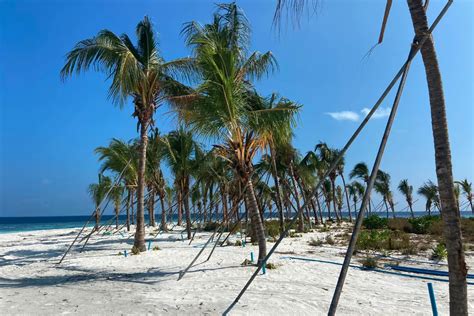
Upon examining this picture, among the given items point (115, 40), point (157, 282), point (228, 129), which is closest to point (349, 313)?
point (157, 282)

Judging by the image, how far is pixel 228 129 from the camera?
30.1 ft

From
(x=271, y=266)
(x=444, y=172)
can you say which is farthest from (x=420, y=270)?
(x=444, y=172)

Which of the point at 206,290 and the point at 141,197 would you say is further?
the point at 141,197

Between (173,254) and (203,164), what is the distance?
9.25 metres

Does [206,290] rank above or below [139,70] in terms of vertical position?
below

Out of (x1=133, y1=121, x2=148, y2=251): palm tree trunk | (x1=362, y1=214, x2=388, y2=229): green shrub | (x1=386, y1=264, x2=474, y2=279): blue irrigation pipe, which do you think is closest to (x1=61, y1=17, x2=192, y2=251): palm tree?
(x1=133, y1=121, x2=148, y2=251): palm tree trunk

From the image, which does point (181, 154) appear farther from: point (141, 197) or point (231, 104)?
point (231, 104)

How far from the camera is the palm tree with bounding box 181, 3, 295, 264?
28.6ft

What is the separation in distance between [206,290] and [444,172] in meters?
5.15

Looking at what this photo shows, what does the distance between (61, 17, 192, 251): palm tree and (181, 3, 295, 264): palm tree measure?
8.23ft

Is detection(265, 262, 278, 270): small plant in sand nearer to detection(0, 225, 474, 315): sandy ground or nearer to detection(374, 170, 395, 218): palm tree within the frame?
detection(0, 225, 474, 315): sandy ground

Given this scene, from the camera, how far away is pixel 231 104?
8.71 metres

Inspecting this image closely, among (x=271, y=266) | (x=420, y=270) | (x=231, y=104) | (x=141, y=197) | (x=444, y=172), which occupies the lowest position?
(x=420, y=270)

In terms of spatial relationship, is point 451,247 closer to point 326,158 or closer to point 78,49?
point 78,49
